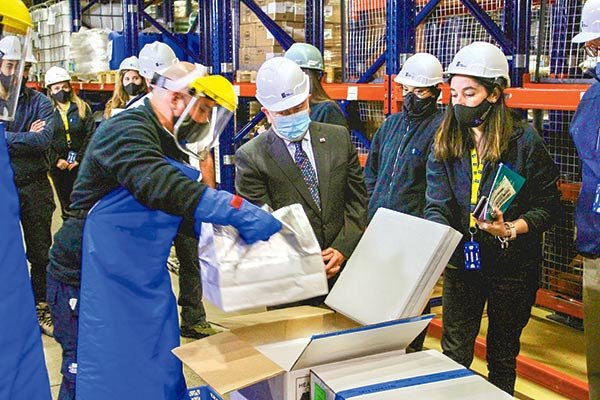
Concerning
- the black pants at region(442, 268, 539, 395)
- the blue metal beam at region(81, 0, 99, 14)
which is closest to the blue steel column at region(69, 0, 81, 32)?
the blue metal beam at region(81, 0, 99, 14)

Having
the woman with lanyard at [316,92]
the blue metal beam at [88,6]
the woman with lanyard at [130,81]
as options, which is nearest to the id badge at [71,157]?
the woman with lanyard at [130,81]

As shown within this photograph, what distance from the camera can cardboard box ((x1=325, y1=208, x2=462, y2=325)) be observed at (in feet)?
7.80

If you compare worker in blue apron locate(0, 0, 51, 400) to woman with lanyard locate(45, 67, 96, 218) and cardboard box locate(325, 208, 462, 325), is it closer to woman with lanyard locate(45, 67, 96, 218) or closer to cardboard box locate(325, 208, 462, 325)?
cardboard box locate(325, 208, 462, 325)

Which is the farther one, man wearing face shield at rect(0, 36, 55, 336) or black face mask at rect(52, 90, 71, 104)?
black face mask at rect(52, 90, 71, 104)

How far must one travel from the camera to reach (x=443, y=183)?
311 cm

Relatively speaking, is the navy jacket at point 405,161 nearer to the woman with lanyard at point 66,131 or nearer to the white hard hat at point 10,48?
the white hard hat at point 10,48

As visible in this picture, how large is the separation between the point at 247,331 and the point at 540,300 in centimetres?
345

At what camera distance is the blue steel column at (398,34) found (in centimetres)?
455

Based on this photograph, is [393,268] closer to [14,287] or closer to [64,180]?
[14,287]

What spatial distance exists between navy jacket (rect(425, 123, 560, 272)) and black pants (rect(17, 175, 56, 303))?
3209mm

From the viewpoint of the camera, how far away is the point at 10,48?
1867 mm

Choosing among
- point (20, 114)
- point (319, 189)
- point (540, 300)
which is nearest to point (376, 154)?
point (319, 189)

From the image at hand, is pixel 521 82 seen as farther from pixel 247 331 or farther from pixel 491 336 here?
pixel 247 331

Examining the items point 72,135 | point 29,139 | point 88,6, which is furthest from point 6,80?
point 88,6
